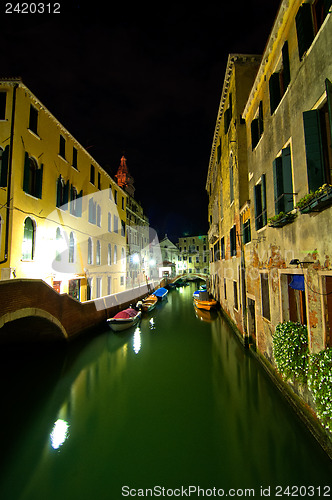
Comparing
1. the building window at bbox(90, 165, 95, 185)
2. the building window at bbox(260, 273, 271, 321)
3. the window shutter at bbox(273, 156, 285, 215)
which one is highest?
the building window at bbox(90, 165, 95, 185)

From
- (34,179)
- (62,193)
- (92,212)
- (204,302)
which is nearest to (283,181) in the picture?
(34,179)

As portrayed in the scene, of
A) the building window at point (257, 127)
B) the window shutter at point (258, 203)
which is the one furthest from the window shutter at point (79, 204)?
the window shutter at point (258, 203)

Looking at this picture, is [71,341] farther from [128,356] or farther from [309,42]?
[309,42]

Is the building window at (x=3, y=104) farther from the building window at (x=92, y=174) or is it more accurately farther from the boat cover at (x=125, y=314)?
the boat cover at (x=125, y=314)

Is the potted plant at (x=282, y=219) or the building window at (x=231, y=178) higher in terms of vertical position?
the building window at (x=231, y=178)

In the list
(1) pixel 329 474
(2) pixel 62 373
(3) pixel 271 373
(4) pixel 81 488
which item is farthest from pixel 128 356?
(1) pixel 329 474

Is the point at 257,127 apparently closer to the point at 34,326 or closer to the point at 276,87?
the point at 276,87

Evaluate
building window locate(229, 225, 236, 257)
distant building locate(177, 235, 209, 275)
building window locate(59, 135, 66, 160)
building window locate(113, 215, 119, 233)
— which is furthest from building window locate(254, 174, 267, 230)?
distant building locate(177, 235, 209, 275)

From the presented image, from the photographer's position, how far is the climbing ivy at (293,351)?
16.6ft

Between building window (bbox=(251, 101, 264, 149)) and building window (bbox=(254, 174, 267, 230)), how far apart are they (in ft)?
4.92

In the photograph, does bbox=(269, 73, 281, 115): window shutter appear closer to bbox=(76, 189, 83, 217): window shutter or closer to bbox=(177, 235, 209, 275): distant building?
bbox=(76, 189, 83, 217): window shutter

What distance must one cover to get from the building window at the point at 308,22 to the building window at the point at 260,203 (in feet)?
11.2

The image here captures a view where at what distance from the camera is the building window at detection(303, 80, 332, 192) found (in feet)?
14.8

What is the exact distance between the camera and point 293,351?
5.25m
